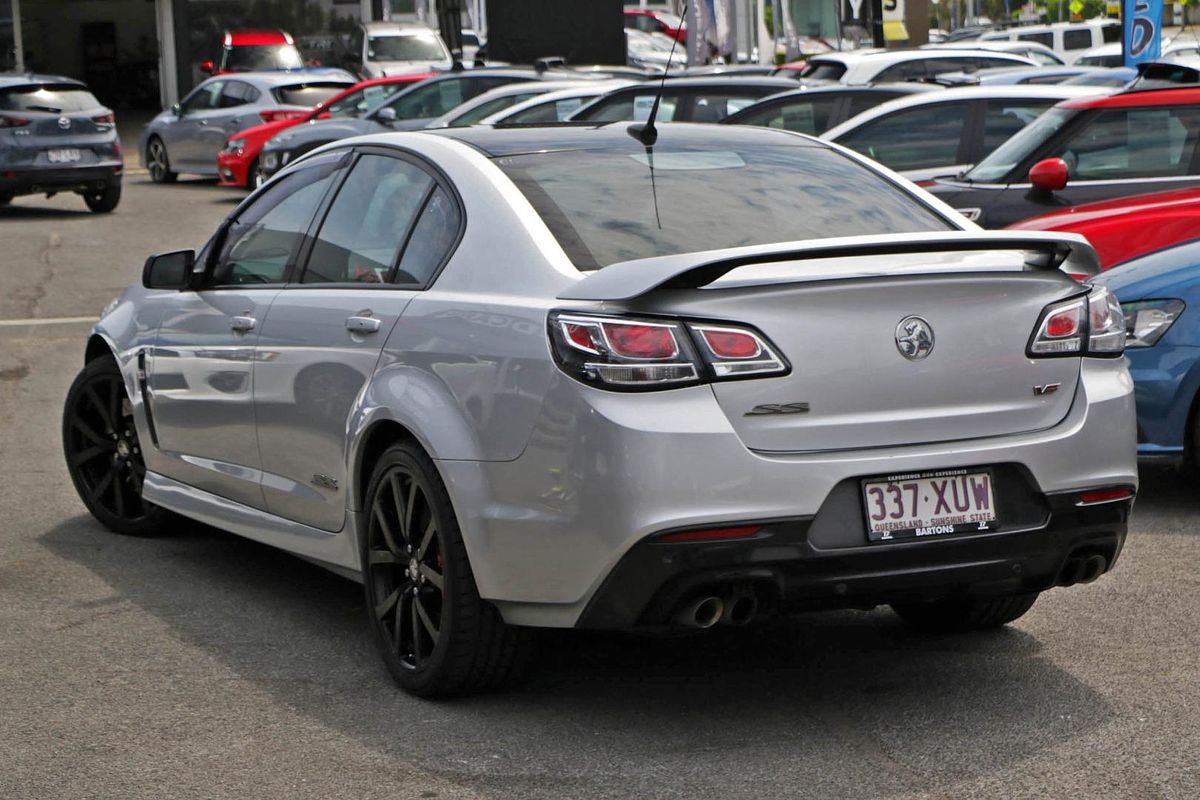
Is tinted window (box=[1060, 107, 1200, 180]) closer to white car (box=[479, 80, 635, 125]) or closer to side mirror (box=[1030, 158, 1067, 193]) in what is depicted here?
side mirror (box=[1030, 158, 1067, 193])

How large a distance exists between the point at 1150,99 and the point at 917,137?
7.42 feet

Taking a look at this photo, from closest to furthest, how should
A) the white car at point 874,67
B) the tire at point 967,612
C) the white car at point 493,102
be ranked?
the tire at point 967,612
the white car at point 493,102
the white car at point 874,67

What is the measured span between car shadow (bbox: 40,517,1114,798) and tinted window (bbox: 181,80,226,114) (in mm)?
21014

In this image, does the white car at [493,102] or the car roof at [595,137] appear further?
the white car at [493,102]

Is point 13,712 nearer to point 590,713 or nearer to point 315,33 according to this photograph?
point 590,713

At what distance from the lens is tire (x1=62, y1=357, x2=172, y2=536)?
23.6 ft

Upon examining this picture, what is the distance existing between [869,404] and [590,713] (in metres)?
1.13

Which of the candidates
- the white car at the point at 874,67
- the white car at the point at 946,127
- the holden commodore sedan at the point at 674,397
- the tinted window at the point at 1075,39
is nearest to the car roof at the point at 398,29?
the tinted window at the point at 1075,39

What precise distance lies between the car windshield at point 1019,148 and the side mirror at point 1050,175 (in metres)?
0.61

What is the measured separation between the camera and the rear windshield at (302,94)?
25.6 meters

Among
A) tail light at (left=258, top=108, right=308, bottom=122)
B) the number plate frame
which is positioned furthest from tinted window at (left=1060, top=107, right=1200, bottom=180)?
tail light at (left=258, top=108, right=308, bottom=122)

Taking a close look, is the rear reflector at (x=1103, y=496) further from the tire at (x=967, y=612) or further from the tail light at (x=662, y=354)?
the tail light at (x=662, y=354)

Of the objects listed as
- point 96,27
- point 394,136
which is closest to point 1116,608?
point 394,136

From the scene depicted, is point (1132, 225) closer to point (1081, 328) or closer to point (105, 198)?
point (1081, 328)
